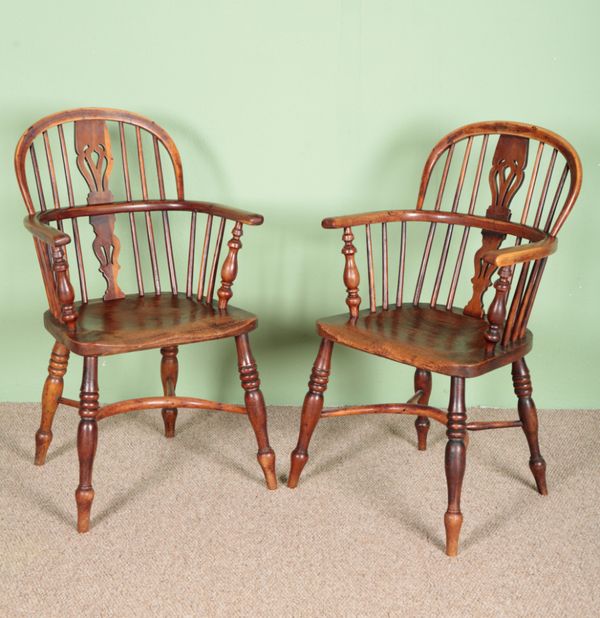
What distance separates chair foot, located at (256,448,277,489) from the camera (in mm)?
2582

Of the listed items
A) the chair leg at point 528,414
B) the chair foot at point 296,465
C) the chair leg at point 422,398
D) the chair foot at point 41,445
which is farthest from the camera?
the chair leg at point 422,398

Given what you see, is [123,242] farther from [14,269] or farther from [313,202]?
[313,202]

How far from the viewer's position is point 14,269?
122 inches

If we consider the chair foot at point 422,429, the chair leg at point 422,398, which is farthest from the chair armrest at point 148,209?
the chair foot at point 422,429

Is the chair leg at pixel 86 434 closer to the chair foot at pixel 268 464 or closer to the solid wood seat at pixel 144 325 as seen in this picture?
the solid wood seat at pixel 144 325

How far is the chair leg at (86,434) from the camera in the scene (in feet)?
7.54

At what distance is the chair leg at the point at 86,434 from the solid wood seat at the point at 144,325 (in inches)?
2.6

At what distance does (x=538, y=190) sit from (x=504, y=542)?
1.27 m

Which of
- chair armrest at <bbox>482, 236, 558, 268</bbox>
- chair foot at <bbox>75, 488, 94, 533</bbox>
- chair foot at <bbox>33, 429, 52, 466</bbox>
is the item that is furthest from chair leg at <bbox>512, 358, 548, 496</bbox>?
chair foot at <bbox>33, 429, 52, 466</bbox>

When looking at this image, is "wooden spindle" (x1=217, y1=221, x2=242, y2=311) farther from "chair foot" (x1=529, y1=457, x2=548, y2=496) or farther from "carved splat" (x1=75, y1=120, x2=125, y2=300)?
"chair foot" (x1=529, y1=457, x2=548, y2=496)

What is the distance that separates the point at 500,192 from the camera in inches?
104

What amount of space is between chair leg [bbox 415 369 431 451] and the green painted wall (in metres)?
0.47

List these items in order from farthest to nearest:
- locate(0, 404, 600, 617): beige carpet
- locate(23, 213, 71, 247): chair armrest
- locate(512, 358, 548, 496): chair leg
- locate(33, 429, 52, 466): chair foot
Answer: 1. locate(33, 429, 52, 466): chair foot
2. locate(512, 358, 548, 496): chair leg
3. locate(23, 213, 71, 247): chair armrest
4. locate(0, 404, 600, 617): beige carpet

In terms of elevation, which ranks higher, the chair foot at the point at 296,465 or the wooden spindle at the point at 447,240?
the wooden spindle at the point at 447,240
